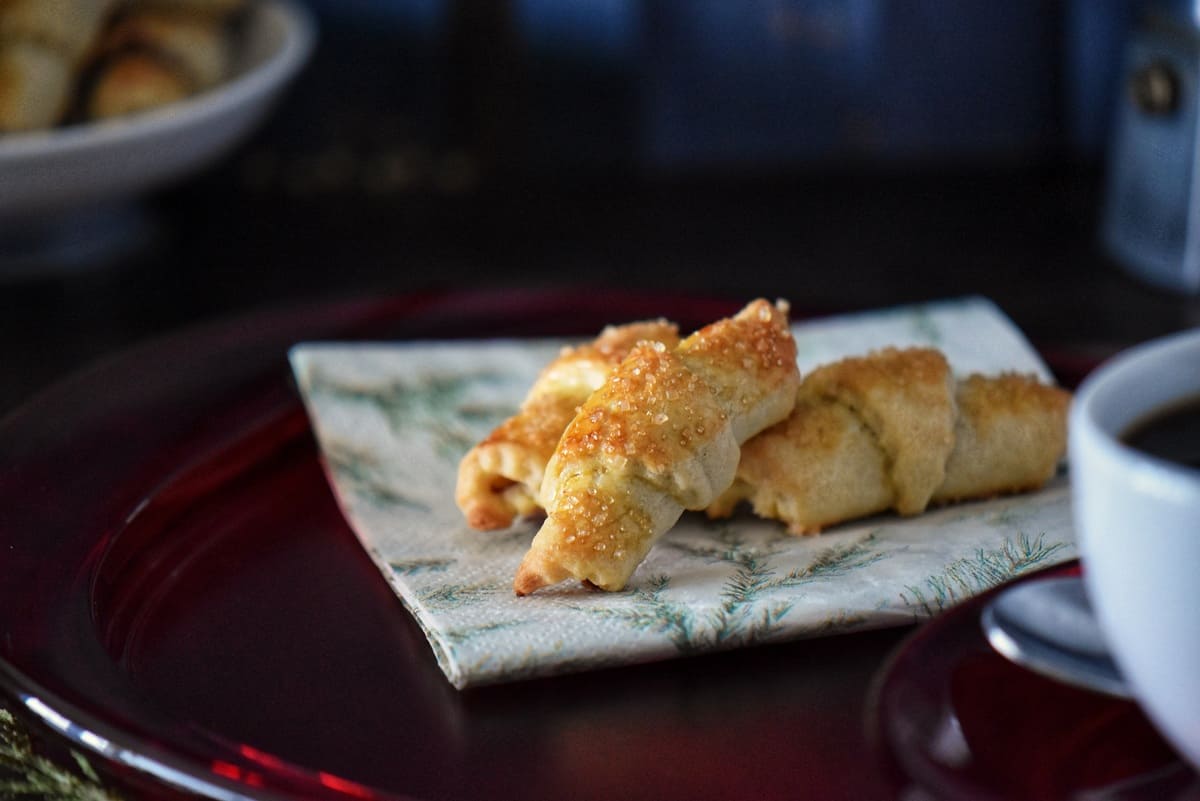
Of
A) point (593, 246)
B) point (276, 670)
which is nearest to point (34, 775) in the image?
point (276, 670)

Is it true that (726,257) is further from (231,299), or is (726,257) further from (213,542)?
(213,542)

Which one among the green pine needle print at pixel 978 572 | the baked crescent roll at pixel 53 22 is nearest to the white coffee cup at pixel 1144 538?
the green pine needle print at pixel 978 572

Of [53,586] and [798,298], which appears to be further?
[798,298]

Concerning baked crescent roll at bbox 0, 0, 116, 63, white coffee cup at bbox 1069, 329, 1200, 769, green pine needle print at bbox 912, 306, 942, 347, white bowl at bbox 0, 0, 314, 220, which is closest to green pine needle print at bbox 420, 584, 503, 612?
white coffee cup at bbox 1069, 329, 1200, 769

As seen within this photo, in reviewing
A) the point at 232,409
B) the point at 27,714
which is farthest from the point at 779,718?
the point at 232,409

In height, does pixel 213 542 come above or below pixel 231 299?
above

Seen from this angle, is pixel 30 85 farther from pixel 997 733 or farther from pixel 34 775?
pixel 997 733

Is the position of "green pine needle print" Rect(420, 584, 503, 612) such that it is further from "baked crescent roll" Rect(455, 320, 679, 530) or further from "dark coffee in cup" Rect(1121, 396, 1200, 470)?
"dark coffee in cup" Rect(1121, 396, 1200, 470)
